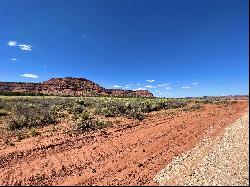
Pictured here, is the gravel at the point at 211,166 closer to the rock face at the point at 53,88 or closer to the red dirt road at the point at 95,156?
the red dirt road at the point at 95,156

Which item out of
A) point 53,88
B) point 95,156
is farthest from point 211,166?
point 53,88

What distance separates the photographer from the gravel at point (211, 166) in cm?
718

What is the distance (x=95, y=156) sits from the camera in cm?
979

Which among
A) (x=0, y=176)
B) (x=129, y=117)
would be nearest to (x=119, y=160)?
(x=0, y=176)

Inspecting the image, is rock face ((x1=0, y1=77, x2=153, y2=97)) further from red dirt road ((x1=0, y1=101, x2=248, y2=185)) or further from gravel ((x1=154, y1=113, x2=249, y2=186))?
gravel ((x1=154, y1=113, x2=249, y2=186))

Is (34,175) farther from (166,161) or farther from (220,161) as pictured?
(220,161)

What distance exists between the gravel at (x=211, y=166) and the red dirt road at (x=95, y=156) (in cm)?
41

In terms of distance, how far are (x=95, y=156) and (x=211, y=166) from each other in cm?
382

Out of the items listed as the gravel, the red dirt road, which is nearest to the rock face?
the red dirt road

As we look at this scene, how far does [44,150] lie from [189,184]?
19.8ft

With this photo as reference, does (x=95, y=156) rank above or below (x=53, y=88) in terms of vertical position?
below

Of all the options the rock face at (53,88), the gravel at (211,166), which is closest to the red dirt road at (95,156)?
the gravel at (211,166)

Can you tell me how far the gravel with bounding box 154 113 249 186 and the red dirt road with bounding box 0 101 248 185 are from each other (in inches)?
16.0

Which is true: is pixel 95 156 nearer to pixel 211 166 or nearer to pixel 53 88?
pixel 211 166
